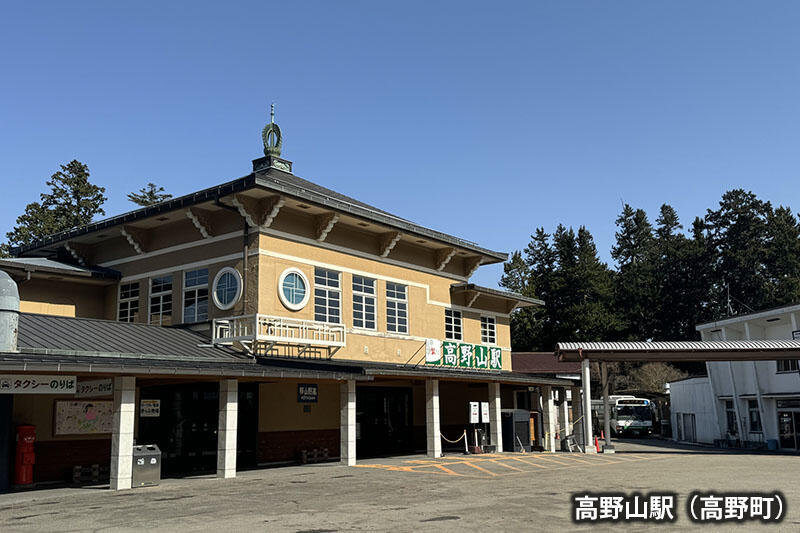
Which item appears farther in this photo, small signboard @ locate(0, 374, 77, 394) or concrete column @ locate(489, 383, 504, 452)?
concrete column @ locate(489, 383, 504, 452)

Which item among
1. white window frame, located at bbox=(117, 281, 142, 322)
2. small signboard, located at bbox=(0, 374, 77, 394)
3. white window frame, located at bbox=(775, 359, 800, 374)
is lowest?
small signboard, located at bbox=(0, 374, 77, 394)

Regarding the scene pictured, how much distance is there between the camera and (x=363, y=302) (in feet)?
89.1

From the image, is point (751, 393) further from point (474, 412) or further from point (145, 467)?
point (145, 467)

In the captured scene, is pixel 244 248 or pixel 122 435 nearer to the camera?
pixel 122 435

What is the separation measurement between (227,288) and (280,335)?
8.82 ft

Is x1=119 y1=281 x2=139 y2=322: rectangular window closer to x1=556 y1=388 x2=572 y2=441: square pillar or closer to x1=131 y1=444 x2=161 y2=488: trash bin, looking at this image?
x1=131 y1=444 x2=161 y2=488: trash bin

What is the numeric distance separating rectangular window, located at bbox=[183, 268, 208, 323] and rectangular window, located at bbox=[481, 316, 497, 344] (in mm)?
14351

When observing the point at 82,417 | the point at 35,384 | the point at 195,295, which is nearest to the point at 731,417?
the point at 195,295

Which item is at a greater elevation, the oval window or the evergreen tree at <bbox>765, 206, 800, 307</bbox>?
the evergreen tree at <bbox>765, 206, 800, 307</bbox>

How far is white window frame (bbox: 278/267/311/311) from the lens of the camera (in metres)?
23.7

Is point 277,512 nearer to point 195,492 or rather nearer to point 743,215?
point 195,492

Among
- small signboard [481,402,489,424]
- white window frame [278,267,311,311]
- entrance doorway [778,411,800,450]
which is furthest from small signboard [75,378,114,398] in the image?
entrance doorway [778,411,800,450]

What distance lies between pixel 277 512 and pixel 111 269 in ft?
59.6

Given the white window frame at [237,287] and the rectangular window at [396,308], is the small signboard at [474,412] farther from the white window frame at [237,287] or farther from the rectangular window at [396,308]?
the white window frame at [237,287]
